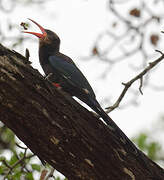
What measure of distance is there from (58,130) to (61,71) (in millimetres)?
2159

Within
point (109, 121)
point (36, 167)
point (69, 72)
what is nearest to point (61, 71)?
point (69, 72)

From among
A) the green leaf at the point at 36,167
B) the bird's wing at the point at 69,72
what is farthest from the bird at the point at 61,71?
the green leaf at the point at 36,167

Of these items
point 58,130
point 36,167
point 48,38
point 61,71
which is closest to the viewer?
point 58,130

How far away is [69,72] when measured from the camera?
15.4 feet

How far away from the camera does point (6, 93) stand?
96.3 inches

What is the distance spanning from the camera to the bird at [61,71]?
4270mm

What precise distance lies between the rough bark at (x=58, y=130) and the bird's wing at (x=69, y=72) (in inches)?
63.2

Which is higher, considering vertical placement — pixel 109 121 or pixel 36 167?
pixel 36 167

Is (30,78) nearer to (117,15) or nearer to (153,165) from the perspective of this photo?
(153,165)

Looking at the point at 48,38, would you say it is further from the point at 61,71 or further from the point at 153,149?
the point at 153,149

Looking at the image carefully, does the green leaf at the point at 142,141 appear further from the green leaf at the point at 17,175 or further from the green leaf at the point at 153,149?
the green leaf at the point at 17,175

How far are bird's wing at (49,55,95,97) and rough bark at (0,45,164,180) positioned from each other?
161cm

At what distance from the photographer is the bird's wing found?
4453 millimetres

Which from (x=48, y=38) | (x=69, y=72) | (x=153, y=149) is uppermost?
(x=48, y=38)
